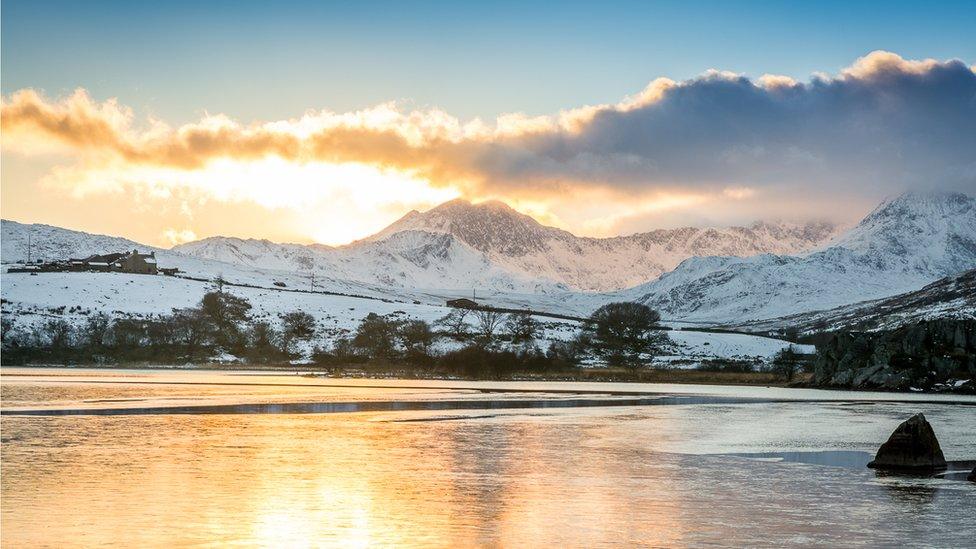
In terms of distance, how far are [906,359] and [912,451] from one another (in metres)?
81.5

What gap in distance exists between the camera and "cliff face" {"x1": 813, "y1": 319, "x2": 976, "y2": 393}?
352ft

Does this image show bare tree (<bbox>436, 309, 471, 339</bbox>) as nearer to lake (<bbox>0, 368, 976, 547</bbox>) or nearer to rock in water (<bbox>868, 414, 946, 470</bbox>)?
lake (<bbox>0, 368, 976, 547</bbox>)

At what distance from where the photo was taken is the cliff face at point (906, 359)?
107312 mm

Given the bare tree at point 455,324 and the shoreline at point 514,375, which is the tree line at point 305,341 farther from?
the shoreline at point 514,375

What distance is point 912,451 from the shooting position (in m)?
35.2

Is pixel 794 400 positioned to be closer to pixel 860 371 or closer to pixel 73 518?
pixel 860 371

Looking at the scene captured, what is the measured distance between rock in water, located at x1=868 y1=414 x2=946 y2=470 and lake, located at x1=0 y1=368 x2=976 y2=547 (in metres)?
1.41

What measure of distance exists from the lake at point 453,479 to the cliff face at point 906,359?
51.8 metres

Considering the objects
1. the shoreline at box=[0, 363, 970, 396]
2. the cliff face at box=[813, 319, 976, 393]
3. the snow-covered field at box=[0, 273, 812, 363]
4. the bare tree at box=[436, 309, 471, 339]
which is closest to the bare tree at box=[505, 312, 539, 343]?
the snow-covered field at box=[0, 273, 812, 363]

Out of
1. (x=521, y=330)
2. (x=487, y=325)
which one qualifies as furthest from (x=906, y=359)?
(x=487, y=325)

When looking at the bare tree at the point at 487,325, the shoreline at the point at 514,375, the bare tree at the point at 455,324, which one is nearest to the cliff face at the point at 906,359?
the shoreline at the point at 514,375

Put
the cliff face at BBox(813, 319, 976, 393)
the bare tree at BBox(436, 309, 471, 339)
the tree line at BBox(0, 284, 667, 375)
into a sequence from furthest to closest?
Result: 1. the bare tree at BBox(436, 309, 471, 339)
2. the tree line at BBox(0, 284, 667, 375)
3. the cliff face at BBox(813, 319, 976, 393)

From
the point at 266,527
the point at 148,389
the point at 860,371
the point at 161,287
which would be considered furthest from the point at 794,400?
the point at 161,287

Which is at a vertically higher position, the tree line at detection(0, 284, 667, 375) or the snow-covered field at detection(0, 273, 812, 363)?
the snow-covered field at detection(0, 273, 812, 363)
